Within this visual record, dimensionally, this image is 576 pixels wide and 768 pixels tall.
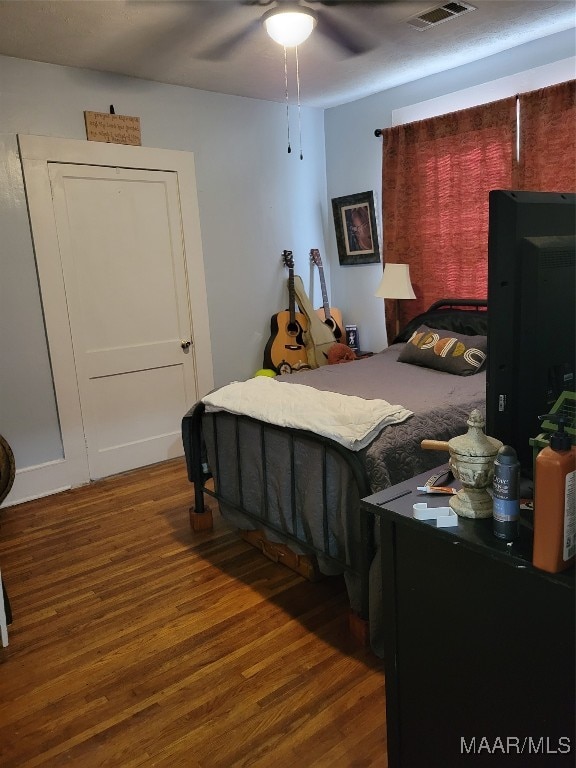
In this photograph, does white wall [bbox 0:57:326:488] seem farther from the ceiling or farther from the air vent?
the air vent

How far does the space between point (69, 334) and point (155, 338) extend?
0.57 meters

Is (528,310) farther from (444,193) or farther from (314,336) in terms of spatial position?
(314,336)

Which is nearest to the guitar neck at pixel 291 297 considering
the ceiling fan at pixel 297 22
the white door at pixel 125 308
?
the white door at pixel 125 308

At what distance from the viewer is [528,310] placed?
982mm

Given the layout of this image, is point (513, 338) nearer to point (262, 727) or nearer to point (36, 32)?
point (262, 727)

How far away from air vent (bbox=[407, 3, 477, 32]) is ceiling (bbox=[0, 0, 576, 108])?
3cm

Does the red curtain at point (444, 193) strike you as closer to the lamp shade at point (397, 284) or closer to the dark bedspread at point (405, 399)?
the lamp shade at point (397, 284)

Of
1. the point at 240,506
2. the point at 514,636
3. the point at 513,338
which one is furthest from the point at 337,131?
the point at 514,636

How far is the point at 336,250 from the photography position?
450 cm

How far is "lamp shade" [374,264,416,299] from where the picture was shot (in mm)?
3727

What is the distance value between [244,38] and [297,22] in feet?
1.71

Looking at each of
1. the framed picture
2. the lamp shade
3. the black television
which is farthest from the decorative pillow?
the black television

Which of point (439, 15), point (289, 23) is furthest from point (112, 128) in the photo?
point (439, 15)

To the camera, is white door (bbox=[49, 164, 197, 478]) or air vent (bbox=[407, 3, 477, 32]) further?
white door (bbox=[49, 164, 197, 478])
